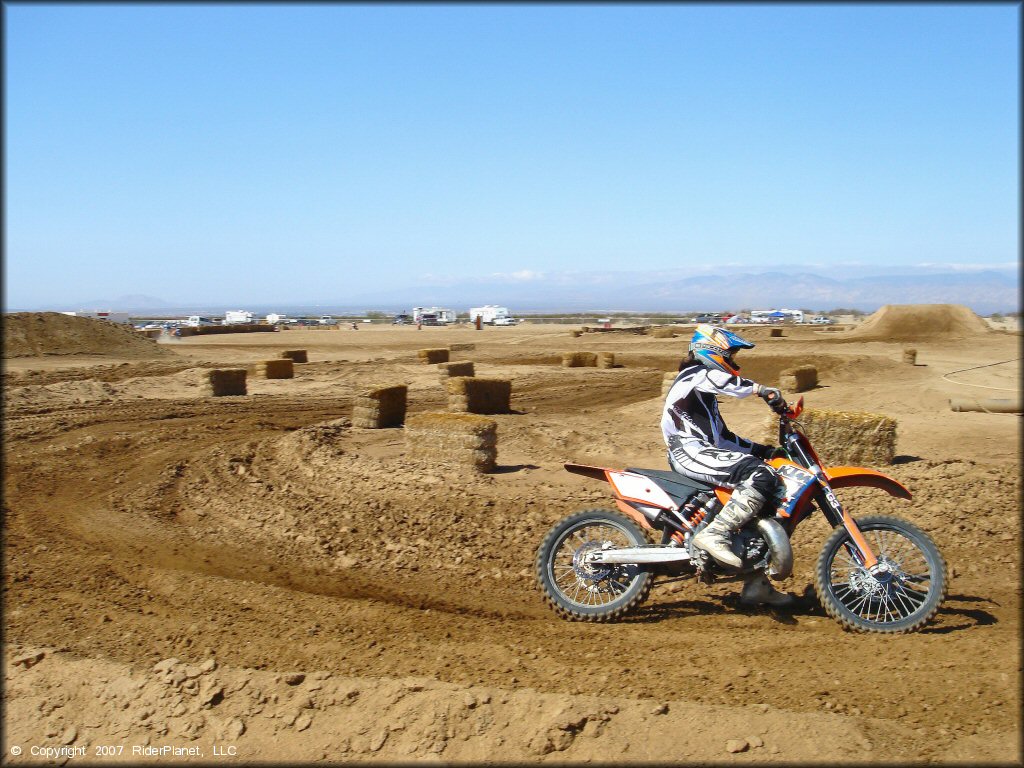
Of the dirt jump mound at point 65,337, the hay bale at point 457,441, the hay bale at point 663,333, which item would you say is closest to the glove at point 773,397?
the hay bale at point 457,441

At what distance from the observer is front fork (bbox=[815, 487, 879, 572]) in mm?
5484

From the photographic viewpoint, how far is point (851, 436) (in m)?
11.3

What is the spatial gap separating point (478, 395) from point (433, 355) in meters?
13.0

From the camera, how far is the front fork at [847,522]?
18.0 ft

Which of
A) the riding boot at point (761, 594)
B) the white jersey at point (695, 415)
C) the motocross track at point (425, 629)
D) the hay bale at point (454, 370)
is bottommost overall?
the motocross track at point (425, 629)

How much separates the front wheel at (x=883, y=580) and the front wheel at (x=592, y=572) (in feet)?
4.03

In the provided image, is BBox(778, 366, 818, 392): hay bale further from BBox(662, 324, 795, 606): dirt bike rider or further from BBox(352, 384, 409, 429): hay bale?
BBox(662, 324, 795, 606): dirt bike rider

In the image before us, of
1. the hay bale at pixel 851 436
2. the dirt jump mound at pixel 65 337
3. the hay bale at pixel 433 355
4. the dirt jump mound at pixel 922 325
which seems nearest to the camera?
the hay bale at pixel 851 436

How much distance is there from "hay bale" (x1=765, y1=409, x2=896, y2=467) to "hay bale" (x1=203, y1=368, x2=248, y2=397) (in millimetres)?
14906

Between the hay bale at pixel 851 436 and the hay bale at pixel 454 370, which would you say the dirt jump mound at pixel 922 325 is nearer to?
the hay bale at pixel 454 370

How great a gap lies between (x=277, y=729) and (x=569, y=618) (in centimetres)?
210

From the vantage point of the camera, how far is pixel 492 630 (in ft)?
19.1

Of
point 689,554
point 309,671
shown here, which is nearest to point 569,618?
point 689,554

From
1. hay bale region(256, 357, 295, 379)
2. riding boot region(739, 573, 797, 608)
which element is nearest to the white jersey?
riding boot region(739, 573, 797, 608)
